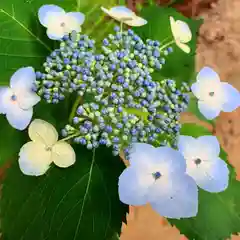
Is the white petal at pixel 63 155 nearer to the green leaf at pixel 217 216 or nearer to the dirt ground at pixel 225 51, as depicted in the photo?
the green leaf at pixel 217 216

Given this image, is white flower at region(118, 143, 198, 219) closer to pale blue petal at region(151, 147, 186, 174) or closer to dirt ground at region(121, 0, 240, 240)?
pale blue petal at region(151, 147, 186, 174)

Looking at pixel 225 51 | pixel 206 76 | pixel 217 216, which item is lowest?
pixel 225 51

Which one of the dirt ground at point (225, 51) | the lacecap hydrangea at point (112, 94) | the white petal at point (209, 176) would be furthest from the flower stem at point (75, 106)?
the dirt ground at point (225, 51)

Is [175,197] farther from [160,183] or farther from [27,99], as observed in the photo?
[27,99]

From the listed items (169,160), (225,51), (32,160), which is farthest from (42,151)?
(225,51)

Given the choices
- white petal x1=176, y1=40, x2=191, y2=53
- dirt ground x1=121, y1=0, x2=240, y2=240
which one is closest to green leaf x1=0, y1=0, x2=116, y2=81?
white petal x1=176, y1=40, x2=191, y2=53

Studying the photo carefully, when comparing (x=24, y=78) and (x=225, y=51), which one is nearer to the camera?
(x=24, y=78)

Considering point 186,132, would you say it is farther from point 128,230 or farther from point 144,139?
point 128,230
